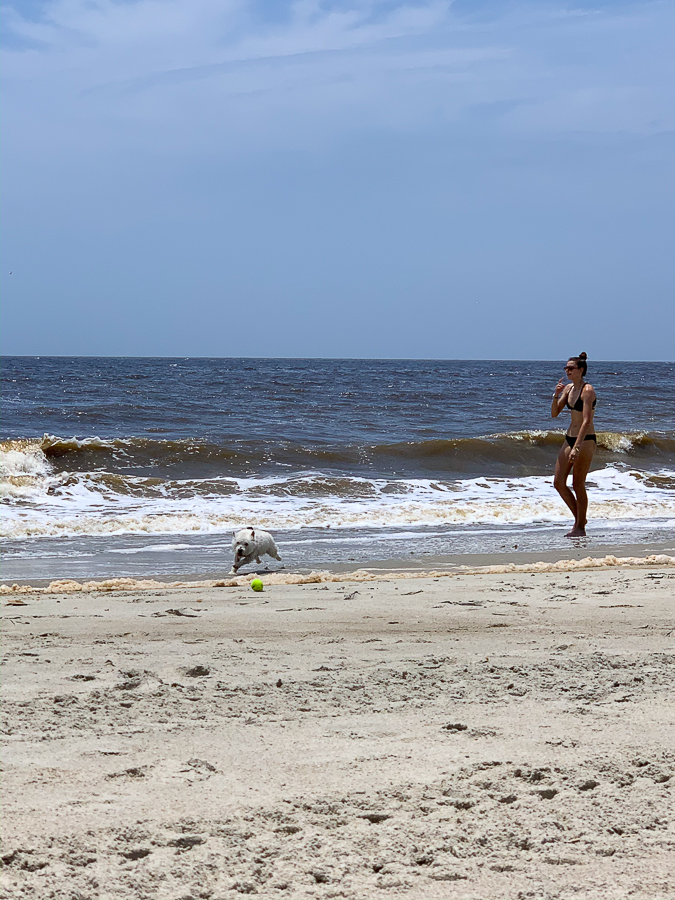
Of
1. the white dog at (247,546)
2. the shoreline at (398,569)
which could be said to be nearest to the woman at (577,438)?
the shoreline at (398,569)

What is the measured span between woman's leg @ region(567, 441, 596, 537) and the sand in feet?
14.4

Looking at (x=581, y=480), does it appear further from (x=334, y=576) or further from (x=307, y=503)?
(x=307, y=503)

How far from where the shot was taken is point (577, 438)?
358 inches

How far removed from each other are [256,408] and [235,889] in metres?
23.6

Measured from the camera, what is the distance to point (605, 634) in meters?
4.36

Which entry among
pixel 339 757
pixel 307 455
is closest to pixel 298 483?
pixel 307 455

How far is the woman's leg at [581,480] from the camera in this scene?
9086 mm

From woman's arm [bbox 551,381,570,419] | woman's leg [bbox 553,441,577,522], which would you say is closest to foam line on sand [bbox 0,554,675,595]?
woman's leg [bbox 553,441,577,522]

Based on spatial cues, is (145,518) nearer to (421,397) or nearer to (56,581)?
(56,581)

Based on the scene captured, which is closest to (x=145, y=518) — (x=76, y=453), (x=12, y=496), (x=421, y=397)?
(x=12, y=496)

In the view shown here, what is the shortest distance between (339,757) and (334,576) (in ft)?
12.6

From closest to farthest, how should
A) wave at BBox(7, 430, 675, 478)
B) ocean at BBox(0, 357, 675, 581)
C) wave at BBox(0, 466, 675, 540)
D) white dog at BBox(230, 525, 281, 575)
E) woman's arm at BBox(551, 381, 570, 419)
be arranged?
1. white dog at BBox(230, 525, 281, 575)
2. ocean at BBox(0, 357, 675, 581)
3. woman's arm at BBox(551, 381, 570, 419)
4. wave at BBox(0, 466, 675, 540)
5. wave at BBox(7, 430, 675, 478)

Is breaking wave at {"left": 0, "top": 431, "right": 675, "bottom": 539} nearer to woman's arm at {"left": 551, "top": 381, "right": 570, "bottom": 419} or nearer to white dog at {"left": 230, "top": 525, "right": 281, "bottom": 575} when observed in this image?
woman's arm at {"left": 551, "top": 381, "right": 570, "bottom": 419}

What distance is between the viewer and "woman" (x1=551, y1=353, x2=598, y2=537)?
8961mm
